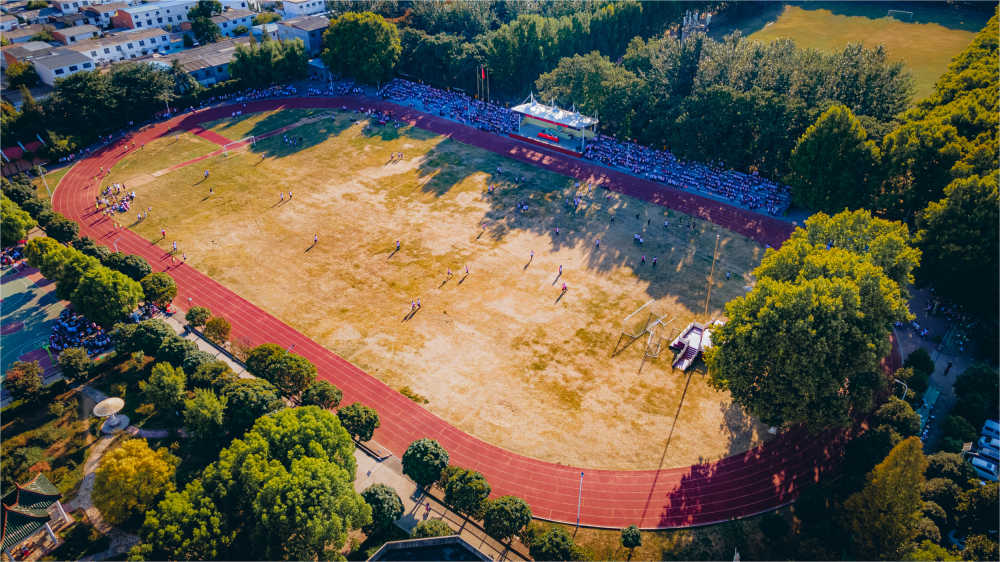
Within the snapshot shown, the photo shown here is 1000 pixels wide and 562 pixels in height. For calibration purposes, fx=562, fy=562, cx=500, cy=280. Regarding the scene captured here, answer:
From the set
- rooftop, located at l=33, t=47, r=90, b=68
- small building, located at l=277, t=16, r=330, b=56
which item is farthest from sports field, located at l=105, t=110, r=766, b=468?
small building, located at l=277, t=16, r=330, b=56

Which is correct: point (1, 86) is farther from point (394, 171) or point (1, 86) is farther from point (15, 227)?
point (394, 171)

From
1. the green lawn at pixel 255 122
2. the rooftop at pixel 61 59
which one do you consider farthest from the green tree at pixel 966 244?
the rooftop at pixel 61 59

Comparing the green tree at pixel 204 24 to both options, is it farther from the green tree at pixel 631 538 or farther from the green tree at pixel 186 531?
the green tree at pixel 631 538

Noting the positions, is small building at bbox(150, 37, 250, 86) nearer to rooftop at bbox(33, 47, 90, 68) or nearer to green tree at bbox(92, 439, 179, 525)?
rooftop at bbox(33, 47, 90, 68)

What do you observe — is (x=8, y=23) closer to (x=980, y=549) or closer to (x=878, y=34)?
(x=980, y=549)

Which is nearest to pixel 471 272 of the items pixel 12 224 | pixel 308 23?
pixel 12 224
